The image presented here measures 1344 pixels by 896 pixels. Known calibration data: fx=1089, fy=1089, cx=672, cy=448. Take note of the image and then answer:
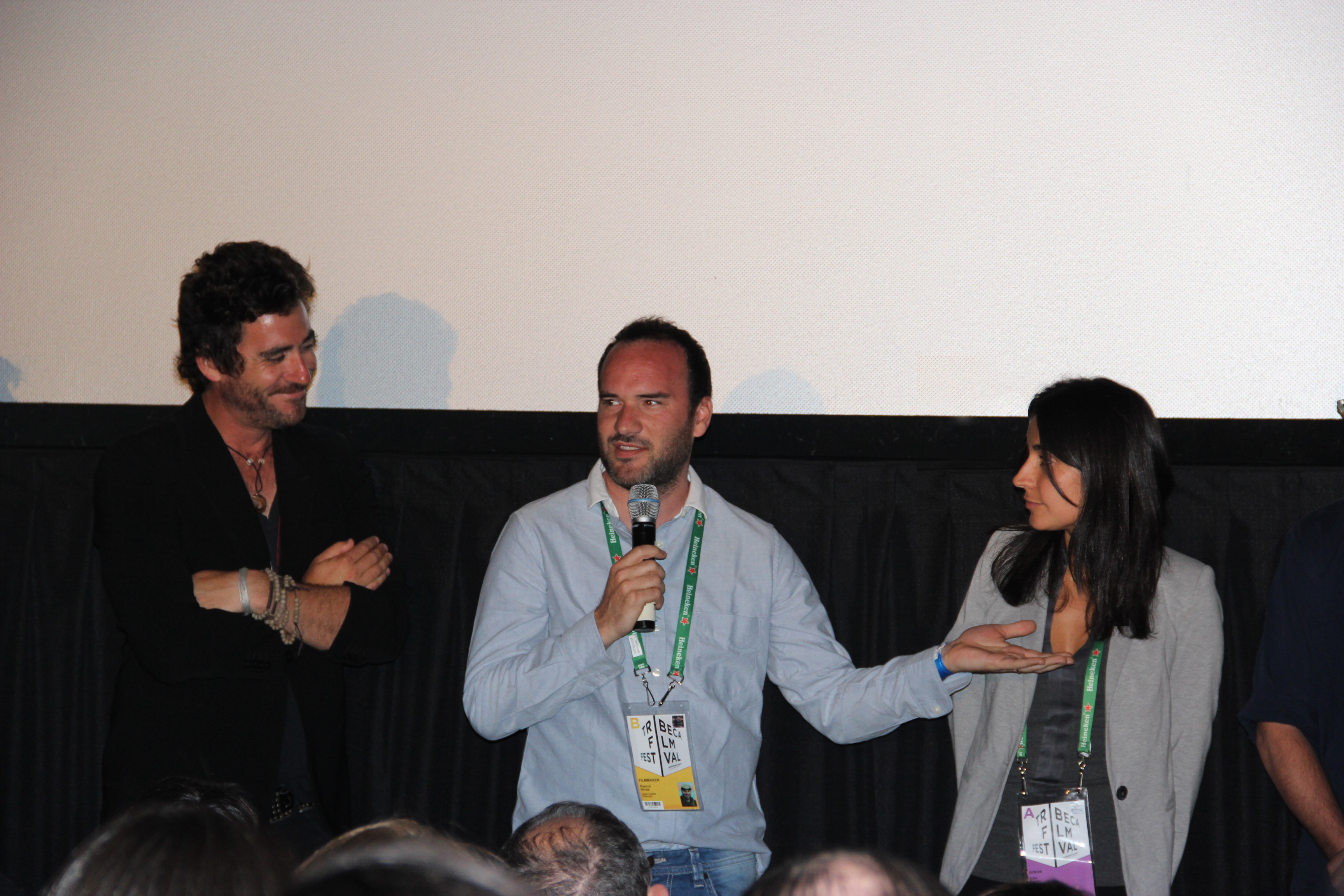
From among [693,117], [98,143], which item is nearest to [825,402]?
[693,117]

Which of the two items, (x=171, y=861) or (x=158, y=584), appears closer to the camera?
(x=171, y=861)

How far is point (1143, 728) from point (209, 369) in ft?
7.24

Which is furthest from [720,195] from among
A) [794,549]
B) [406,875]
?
[406,875]

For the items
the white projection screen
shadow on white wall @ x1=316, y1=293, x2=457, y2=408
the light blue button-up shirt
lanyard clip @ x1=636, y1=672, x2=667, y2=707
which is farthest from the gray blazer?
shadow on white wall @ x1=316, y1=293, x2=457, y2=408

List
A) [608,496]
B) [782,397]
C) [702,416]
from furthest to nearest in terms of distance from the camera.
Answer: [782,397], [702,416], [608,496]

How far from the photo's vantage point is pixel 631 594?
2.16m

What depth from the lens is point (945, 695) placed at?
2.36m

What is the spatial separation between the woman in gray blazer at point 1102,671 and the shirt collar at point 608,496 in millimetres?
734

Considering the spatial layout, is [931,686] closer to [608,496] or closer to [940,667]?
[940,667]

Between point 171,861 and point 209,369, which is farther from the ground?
point 209,369

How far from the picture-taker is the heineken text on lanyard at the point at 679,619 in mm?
2432

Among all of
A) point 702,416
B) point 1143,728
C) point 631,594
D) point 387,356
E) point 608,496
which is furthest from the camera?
point 387,356

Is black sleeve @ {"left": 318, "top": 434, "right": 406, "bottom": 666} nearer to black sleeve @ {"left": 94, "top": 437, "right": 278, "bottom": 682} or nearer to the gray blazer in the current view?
black sleeve @ {"left": 94, "top": 437, "right": 278, "bottom": 682}

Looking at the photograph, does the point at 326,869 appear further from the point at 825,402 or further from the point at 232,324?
the point at 825,402
